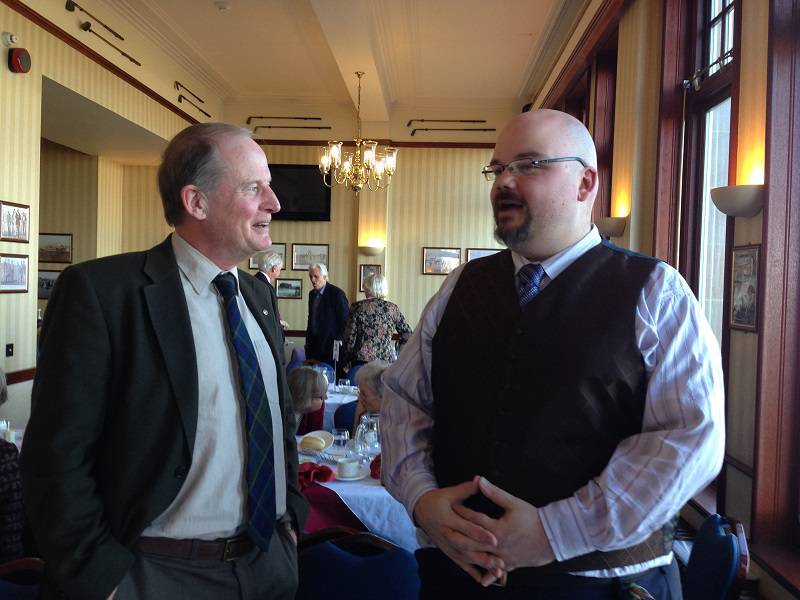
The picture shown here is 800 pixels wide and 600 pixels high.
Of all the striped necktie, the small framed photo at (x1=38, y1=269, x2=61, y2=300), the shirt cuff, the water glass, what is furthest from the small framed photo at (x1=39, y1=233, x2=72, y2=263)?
the shirt cuff

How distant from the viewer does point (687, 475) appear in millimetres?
1093

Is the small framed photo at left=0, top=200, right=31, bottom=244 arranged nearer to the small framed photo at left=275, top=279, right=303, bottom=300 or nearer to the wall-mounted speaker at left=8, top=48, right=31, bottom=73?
the wall-mounted speaker at left=8, top=48, right=31, bottom=73

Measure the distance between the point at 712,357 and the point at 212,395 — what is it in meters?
1.05

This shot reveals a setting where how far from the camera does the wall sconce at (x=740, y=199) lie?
2.83 meters

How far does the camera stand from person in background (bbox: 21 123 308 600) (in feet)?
4.39

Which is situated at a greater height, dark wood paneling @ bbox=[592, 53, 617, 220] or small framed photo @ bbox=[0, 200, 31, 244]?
dark wood paneling @ bbox=[592, 53, 617, 220]

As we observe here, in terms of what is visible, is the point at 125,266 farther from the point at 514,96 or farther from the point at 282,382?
the point at 514,96

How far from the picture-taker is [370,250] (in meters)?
9.78

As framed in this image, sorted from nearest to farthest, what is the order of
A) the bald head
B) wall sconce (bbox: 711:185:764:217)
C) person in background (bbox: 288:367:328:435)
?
the bald head, wall sconce (bbox: 711:185:764:217), person in background (bbox: 288:367:328:435)

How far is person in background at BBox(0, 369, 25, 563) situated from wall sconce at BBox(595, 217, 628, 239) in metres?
4.04

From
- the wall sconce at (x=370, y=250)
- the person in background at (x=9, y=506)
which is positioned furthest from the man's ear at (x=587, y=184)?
the wall sconce at (x=370, y=250)

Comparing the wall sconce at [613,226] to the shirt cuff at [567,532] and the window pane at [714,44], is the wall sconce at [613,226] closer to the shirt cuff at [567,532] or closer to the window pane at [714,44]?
the window pane at [714,44]

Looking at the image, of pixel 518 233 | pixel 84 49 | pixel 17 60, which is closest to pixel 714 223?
pixel 518 233

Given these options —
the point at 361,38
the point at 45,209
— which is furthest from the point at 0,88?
the point at 45,209
